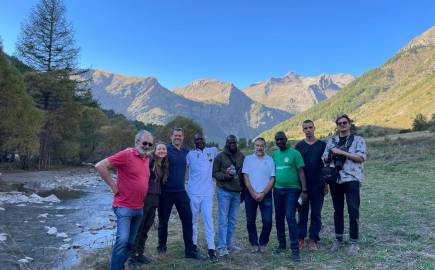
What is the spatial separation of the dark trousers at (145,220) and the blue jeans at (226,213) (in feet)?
4.37

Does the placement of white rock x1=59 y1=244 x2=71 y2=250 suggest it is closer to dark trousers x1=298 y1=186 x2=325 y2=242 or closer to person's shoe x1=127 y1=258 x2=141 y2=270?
person's shoe x1=127 y1=258 x2=141 y2=270

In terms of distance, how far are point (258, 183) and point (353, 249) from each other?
7.02ft

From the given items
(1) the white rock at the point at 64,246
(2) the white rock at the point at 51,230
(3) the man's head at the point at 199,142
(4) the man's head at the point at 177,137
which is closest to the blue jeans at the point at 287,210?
(3) the man's head at the point at 199,142

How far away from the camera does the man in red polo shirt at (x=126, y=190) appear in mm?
5512

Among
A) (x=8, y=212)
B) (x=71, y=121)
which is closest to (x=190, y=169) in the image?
(x=8, y=212)

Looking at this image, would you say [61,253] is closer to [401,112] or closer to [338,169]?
[338,169]

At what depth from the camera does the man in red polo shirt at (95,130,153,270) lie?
551cm

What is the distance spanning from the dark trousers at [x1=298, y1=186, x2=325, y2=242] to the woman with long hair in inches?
116

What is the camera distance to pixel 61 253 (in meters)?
9.09

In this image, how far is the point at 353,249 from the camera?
21.7 feet

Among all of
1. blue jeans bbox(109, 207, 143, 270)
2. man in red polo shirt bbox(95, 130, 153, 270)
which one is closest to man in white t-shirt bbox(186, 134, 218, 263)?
man in red polo shirt bbox(95, 130, 153, 270)

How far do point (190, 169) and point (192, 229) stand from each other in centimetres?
124

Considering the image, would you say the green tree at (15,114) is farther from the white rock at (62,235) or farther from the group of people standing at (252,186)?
the group of people standing at (252,186)

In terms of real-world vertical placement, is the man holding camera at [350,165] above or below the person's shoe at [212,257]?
above
